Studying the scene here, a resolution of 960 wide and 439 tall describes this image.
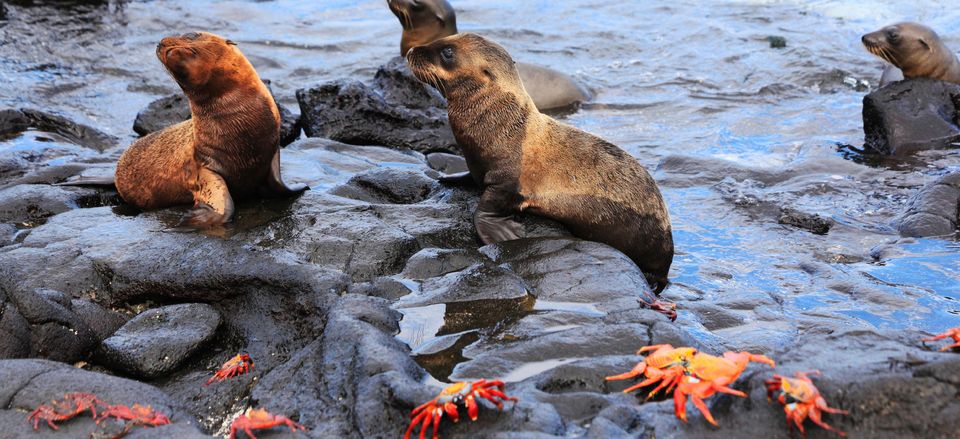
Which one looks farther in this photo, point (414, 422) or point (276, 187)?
point (276, 187)

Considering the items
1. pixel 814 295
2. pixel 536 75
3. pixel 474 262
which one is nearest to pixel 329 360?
pixel 474 262

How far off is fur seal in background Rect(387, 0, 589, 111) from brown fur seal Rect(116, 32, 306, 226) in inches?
227

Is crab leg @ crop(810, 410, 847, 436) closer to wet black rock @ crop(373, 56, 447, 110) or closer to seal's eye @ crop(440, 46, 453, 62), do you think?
seal's eye @ crop(440, 46, 453, 62)

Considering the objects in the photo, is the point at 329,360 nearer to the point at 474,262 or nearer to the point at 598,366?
the point at 598,366

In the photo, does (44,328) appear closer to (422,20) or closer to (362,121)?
(362,121)

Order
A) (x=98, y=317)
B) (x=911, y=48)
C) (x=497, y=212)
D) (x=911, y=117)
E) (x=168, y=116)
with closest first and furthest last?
(x=98, y=317) → (x=497, y=212) → (x=168, y=116) → (x=911, y=117) → (x=911, y=48)

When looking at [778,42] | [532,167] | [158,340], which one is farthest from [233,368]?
[778,42]

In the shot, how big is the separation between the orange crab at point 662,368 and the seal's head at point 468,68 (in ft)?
11.3

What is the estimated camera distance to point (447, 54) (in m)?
6.84

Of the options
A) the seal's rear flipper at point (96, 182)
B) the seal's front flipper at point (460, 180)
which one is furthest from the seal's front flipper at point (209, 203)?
the seal's front flipper at point (460, 180)

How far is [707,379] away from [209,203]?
4.23 m

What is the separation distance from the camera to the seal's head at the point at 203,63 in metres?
6.31

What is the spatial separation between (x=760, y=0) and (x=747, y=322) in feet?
49.9

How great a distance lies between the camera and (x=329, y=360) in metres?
4.13
